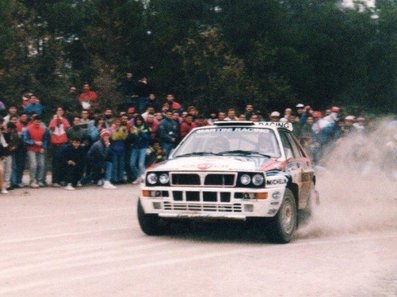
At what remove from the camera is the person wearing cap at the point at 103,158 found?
68.0ft

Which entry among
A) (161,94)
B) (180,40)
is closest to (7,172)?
(161,94)

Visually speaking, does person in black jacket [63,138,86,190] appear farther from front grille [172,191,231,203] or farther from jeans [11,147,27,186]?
front grille [172,191,231,203]

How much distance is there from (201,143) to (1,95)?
51.4 feet

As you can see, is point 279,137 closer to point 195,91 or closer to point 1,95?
point 1,95

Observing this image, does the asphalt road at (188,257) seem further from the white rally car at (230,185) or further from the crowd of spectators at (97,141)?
the crowd of spectators at (97,141)

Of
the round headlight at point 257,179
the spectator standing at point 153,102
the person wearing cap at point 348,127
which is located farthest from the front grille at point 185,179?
the spectator standing at point 153,102

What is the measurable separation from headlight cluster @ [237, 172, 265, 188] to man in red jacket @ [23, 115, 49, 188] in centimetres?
948

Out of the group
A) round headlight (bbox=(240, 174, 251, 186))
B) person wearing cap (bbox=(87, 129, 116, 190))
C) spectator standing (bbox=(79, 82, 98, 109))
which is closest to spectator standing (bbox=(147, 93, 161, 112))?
spectator standing (bbox=(79, 82, 98, 109))

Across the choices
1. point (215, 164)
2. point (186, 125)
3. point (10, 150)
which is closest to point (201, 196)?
point (215, 164)

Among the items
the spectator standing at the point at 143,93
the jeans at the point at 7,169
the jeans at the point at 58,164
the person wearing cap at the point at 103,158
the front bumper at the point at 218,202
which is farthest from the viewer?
the spectator standing at the point at 143,93

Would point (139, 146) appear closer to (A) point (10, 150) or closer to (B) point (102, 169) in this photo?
(B) point (102, 169)

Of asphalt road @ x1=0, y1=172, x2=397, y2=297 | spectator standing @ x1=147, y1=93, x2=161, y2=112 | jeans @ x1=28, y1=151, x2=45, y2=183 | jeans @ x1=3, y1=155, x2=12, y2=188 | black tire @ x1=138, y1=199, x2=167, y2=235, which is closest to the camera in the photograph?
asphalt road @ x1=0, y1=172, x2=397, y2=297

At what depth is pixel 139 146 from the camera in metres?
22.3

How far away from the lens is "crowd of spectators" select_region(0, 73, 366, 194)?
65.6ft
